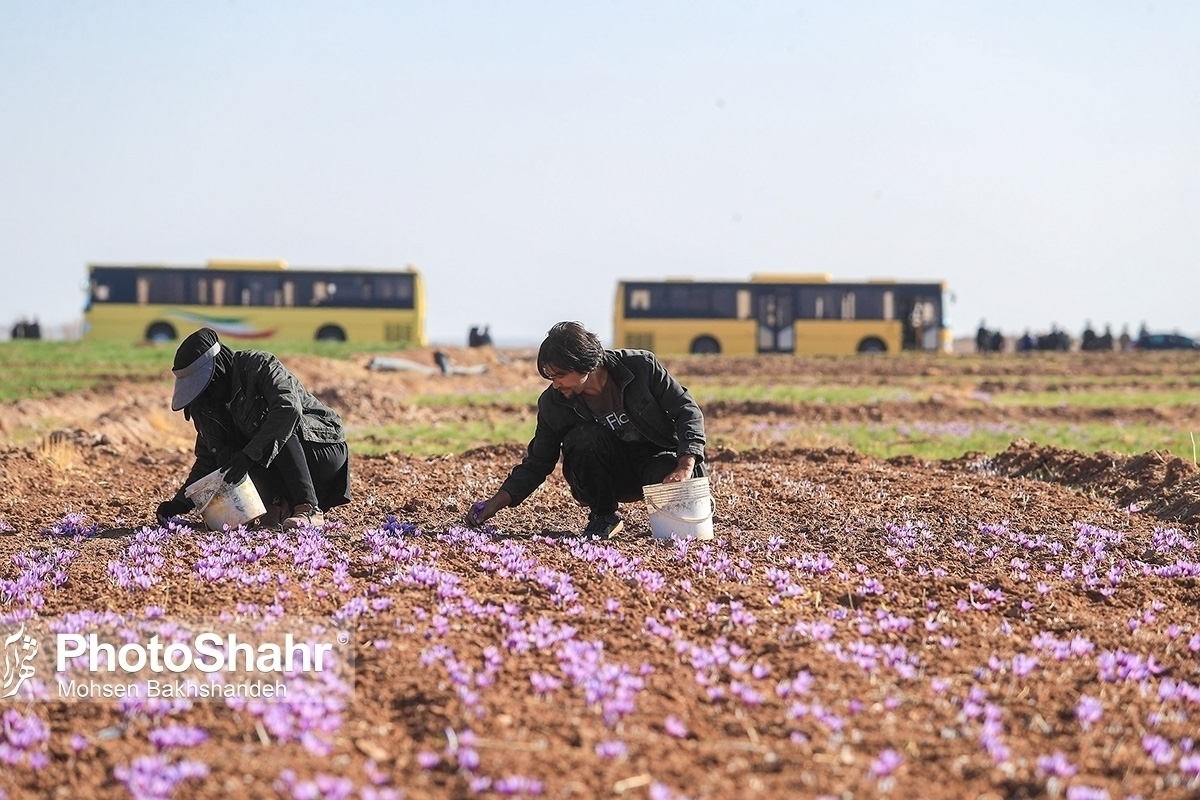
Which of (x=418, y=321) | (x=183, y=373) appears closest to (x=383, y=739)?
(x=183, y=373)

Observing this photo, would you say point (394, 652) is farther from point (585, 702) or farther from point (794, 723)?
point (794, 723)

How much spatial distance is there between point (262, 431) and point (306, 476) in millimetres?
456

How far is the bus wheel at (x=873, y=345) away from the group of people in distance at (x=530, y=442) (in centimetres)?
3830

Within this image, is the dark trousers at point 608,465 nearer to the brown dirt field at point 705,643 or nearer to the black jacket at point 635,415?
the black jacket at point 635,415

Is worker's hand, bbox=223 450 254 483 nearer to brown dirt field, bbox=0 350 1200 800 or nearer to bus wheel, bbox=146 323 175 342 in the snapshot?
brown dirt field, bbox=0 350 1200 800

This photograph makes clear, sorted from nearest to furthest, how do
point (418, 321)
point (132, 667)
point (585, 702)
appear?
point (585, 702)
point (132, 667)
point (418, 321)

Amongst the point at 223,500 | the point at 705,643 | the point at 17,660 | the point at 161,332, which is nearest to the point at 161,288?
the point at 161,332

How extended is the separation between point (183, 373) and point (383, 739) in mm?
3354

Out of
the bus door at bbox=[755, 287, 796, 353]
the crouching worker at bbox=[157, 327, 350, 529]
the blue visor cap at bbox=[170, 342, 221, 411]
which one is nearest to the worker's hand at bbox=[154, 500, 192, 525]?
the crouching worker at bbox=[157, 327, 350, 529]

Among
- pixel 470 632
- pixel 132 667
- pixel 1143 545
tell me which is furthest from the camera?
pixel 1143 545

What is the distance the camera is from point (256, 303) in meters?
41.8

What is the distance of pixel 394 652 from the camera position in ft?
15.4

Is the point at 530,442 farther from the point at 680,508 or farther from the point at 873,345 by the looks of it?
the point at 873,345

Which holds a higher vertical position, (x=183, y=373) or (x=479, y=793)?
(x=183, y=373)
